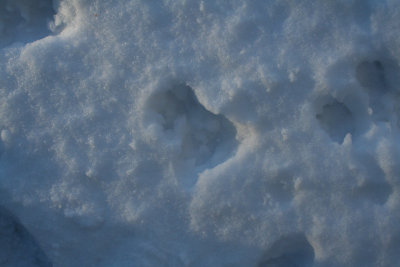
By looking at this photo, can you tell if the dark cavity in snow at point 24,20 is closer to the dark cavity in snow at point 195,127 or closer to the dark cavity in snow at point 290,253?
the dark cavity in snow at point 195,127

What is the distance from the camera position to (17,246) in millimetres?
1482

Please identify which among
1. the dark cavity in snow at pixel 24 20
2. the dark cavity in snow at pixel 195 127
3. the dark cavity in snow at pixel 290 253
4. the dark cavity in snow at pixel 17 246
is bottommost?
the dark cavity in snow at pixel 290 253

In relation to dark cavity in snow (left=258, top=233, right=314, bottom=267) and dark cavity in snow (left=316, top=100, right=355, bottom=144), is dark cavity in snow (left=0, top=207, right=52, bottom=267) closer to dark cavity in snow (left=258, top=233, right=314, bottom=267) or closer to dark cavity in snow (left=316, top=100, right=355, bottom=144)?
dark cavity in snow (left=258, top=233, right=314, bottom=267)

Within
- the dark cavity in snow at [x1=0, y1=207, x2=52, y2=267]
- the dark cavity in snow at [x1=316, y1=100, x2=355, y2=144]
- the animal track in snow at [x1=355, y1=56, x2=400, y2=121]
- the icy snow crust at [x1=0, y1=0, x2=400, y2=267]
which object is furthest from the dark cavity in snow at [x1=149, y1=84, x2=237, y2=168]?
the dark cavity in snow at [x1=0, y1=207, x2=52, y2=267]

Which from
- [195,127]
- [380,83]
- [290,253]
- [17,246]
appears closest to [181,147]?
[195,127]

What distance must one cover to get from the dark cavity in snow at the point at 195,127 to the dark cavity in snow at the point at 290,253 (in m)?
0.45

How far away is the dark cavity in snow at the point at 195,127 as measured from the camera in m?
1.50

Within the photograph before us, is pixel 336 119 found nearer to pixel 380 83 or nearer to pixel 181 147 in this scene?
pixel 380 83

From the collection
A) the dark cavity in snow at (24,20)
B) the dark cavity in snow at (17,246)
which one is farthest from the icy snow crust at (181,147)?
the dark cavity in snow at (24,20)

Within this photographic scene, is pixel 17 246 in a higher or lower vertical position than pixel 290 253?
higher

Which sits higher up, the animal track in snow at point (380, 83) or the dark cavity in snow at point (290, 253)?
the animal track in snow at point (380, 83)

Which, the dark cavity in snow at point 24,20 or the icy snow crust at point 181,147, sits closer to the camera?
the icy snow crust at point 181,147

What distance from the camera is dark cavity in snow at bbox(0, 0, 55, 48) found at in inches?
60.4

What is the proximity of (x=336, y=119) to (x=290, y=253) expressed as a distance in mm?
643
